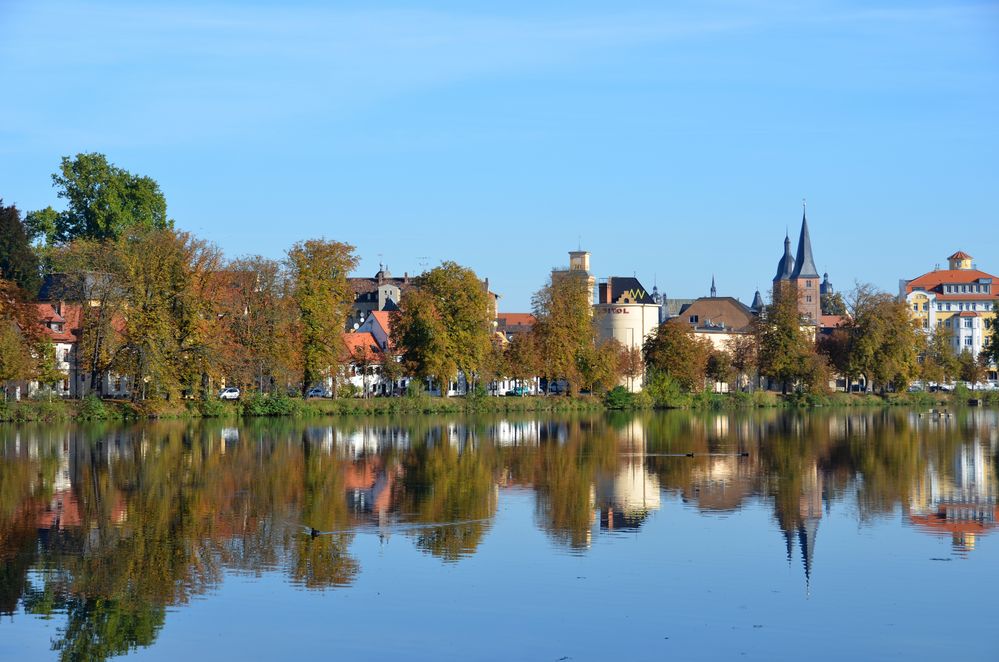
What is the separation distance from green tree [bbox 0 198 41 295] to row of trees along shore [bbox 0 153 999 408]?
90 millimetres

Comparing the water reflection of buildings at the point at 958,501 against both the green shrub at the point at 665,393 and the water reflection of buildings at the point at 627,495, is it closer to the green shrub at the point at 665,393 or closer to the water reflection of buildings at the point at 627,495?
the water reflection of buildings at the point at 627,495

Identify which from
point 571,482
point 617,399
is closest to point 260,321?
point 617,399

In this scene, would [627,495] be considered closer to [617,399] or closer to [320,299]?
[320,299]

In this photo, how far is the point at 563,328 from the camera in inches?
3661

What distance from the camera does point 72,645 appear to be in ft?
56.7

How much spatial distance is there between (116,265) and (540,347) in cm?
3344

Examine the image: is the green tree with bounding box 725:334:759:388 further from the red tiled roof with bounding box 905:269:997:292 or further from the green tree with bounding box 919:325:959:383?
the red tiled roof with bounding box 905:269:997:292

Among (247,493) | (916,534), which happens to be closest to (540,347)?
(247,493)

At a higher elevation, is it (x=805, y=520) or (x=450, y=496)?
(x=450, y=496)

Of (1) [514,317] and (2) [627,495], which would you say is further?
(1) [514,317]

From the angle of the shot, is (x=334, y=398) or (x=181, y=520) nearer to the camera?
(x=181, y=520)

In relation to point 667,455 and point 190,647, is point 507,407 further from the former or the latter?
point 190,647

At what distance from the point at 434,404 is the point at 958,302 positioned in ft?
298

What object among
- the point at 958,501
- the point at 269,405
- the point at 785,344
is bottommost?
the point at 958,501
